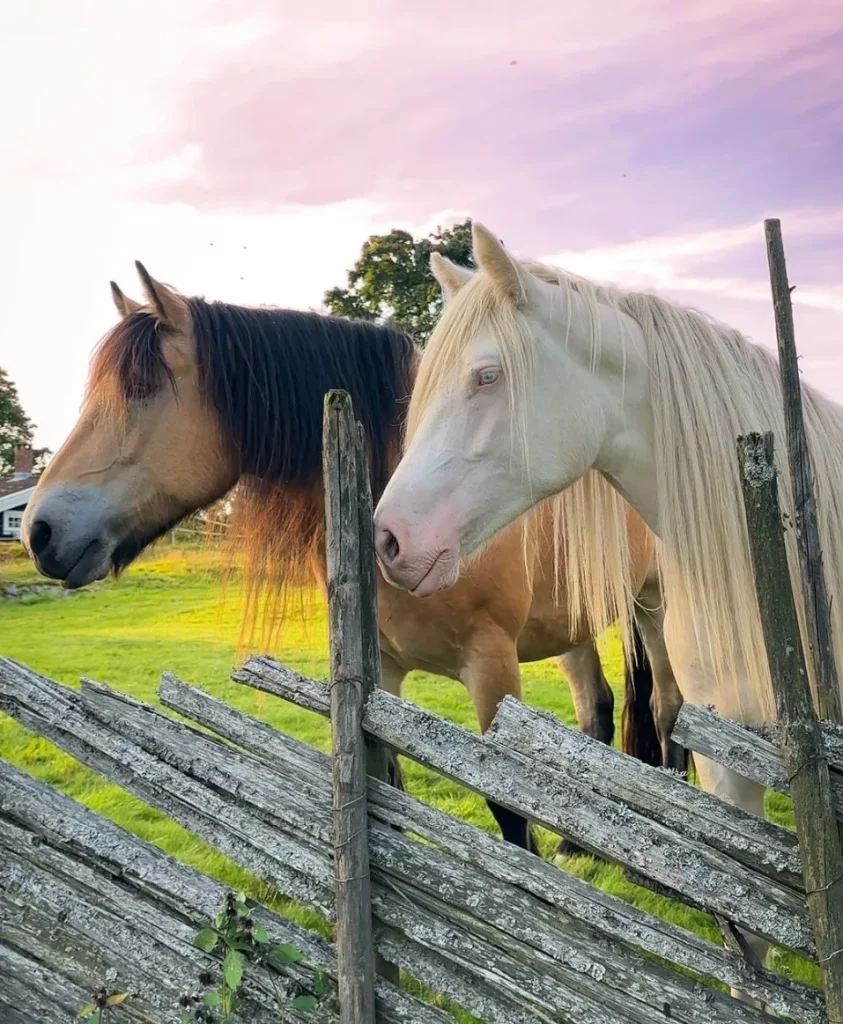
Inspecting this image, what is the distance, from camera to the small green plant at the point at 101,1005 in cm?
211

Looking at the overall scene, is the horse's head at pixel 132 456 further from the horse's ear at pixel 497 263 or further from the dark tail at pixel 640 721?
the dark tail at pixel 640 721

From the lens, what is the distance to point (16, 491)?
37.8m

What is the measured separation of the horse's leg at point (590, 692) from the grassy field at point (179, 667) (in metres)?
0.84

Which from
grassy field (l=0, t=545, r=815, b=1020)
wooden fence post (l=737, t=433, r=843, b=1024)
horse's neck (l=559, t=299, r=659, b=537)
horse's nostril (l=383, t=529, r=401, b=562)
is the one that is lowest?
grassy field (l=0, t=545, r=815, b=1020)

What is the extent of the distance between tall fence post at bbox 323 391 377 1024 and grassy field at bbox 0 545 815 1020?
4.06ft

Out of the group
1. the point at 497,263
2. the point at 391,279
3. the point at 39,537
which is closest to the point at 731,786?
the point at 497,263

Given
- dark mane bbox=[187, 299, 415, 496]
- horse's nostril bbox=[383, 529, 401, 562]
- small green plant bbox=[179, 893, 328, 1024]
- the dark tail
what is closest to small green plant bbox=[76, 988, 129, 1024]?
small green plant bbox=[179, 893, 328, 1024]

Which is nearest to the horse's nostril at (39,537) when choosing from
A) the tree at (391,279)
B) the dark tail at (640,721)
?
the dark tail at (640,721)

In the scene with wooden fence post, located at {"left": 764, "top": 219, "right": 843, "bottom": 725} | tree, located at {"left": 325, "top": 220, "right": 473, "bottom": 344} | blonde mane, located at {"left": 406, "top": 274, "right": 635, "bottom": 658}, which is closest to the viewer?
wooden fence post, located at {"left": 764, "top": 219, "right": 843, "bottom": 725}

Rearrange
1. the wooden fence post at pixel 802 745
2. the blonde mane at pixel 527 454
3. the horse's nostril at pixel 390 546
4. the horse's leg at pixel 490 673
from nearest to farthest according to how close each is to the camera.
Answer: the wooden fence post at pixel 802 745, the horse's nostril at pixel 390 546, the blonde mane at pixel 527 454, the horse's leg at pixel 490 673

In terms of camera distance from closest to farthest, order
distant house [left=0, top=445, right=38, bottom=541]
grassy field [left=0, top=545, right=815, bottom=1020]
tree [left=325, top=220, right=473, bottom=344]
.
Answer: grassy field [left=0, top=545, right=815, bottom=1020]
tree [left=325, top=220, right=473, bottom=344]
distant house [left=0, top=445, right=38, bottom=541]

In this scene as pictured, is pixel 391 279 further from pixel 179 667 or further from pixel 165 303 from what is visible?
pixel 165 303

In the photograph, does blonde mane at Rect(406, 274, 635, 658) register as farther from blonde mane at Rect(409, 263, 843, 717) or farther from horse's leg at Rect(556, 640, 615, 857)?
horse's leg at Rect(556, 640, 615, 857)

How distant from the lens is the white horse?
212 cm
